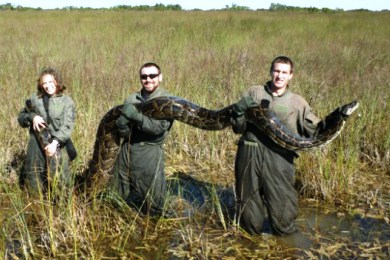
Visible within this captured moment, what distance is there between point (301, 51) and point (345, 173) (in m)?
7.57

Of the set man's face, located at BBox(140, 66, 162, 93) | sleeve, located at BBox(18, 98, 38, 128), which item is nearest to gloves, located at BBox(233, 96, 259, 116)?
man's face, located at BBox(140, 66, 162, 93)

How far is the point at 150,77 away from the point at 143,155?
2.89 ft

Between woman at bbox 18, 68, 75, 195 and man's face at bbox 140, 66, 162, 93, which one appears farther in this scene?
woman at bbox 18, 68, 75, 195

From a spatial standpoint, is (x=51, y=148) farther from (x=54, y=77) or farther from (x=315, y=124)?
(x=315, y=124)

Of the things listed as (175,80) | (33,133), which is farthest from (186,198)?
(175,80)

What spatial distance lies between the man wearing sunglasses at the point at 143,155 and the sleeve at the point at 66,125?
0.73 m

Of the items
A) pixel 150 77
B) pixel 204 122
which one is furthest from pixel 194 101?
pixel 150 77

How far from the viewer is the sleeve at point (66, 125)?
4.71 m

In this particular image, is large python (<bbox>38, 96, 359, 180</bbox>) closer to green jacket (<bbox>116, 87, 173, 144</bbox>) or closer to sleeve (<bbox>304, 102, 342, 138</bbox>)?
sleeve (<bbox>304, 102, 342, 138</bbox>)

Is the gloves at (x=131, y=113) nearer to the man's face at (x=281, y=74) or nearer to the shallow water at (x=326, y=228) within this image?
the shallow water at (x=326, y=228)

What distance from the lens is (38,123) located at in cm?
462

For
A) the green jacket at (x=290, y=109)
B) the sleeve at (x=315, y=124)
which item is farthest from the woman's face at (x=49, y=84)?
the sleeve at (x=315, y=124)

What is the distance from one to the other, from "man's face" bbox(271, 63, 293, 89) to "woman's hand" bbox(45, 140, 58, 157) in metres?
2.63

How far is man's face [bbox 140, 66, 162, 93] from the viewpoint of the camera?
4.35m
